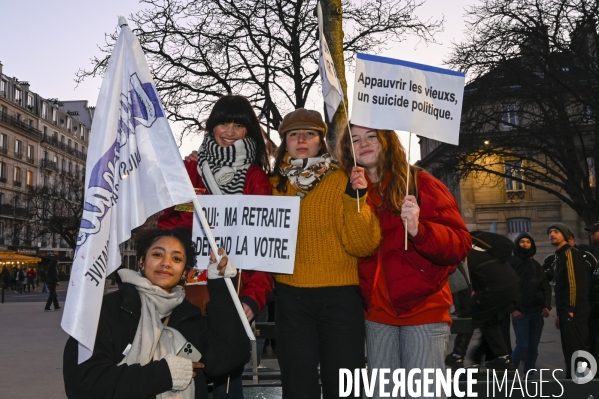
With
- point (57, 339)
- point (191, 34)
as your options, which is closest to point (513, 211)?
point (191, 34)

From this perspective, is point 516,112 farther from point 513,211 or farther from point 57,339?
point 513,211

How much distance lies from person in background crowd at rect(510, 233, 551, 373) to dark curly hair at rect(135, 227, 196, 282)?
5984mm

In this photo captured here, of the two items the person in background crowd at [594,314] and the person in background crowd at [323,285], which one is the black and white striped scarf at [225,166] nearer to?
the person in background crowd at [323,285]

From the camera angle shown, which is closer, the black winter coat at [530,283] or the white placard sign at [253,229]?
the white placard sign at [253,229]

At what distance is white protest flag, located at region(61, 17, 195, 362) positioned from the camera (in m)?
3.02

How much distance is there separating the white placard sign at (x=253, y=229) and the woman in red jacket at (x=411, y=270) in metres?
0.47

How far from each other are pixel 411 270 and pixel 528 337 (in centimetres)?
567

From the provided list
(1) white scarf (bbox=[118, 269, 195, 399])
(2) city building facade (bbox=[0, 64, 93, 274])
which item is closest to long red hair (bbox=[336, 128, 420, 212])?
(1) white scarf (bbox=[118, 269, 195, 399])

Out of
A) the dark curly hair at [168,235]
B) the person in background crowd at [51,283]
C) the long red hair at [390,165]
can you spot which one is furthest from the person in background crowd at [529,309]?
the person in background crowd at [51,283]

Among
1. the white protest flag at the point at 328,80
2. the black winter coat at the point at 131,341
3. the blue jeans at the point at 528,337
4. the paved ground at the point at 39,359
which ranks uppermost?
the white protest flag at the point at 328,80

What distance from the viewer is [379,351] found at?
11.1 feet

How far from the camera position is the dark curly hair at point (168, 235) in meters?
3.27

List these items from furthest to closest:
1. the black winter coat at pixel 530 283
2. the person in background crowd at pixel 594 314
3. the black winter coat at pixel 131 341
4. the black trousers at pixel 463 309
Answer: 1. the black winter coat at pixel 530 283
2. the person in background crowd at pixel 594 314
3. the black trousers at pixel 463 309
4. the black winter coat at pixel 131 341

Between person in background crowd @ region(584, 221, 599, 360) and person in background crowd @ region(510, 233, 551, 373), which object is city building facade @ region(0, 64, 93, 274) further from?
person in background crowd @ region(584, 221, 599, 360)
